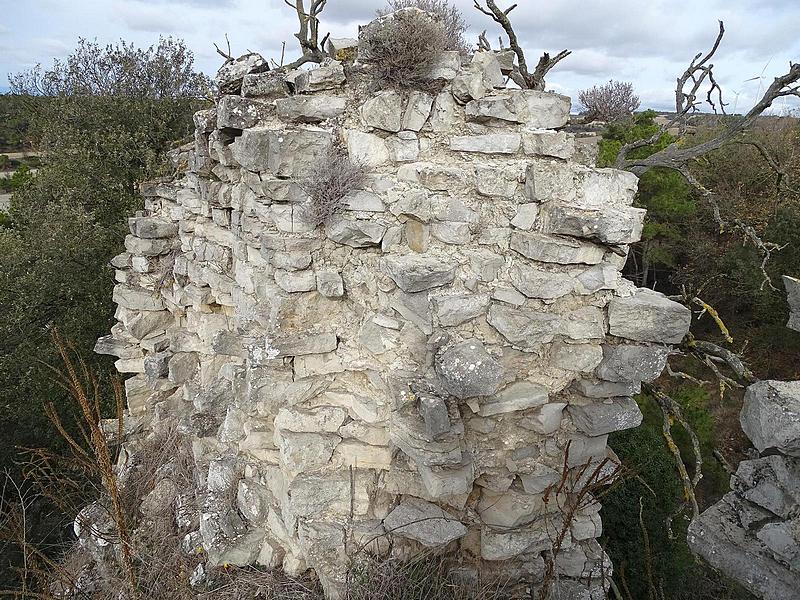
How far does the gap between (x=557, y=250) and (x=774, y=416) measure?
1.44 metres

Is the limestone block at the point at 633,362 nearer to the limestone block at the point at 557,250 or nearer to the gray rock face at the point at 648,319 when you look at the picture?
the gray rock face at the point at 648,319

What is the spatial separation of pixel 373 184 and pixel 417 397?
1.37 metres

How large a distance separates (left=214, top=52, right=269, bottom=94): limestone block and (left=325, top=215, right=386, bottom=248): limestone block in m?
1.76

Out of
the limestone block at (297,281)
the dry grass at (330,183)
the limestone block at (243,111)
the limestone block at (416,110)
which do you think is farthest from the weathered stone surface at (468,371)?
the limestone block at (243,111)

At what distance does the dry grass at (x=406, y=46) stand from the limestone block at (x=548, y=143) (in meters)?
0.73

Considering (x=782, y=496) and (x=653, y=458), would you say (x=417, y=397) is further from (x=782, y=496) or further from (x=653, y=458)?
(x=653, y=458)

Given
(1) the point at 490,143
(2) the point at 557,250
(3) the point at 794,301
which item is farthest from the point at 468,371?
(3) the point at 794,301

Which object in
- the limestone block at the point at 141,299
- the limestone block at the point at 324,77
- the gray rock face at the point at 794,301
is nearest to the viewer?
the gray rock face at the point at 794,301

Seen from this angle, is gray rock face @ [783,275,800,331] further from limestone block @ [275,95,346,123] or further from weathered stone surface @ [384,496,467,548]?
limestone block @ [275,95,346,123]

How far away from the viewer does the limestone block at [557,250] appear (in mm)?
3195

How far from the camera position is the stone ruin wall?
10.6 feet

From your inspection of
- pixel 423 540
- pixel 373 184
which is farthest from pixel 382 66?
pixel 423 540

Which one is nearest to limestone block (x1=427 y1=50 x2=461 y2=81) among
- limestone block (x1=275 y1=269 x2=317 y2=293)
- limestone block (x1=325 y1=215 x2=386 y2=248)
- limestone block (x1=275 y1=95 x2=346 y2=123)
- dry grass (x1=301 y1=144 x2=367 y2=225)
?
limestone block (x1=275 y1=95 x2=346 y2=123)

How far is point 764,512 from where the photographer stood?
221 cm
